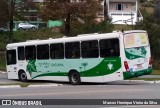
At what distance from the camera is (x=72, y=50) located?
97.5 feet

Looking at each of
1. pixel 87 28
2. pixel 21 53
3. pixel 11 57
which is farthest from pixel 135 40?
pixel 87 28

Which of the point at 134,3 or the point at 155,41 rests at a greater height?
the point at 134,3

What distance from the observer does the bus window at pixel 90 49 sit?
28156 mm

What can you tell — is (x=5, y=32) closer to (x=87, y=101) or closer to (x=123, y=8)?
(x=123, y=8)

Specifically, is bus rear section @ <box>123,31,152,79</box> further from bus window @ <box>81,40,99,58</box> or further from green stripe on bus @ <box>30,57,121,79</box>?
bus window @ <box>81,40,99,58</box>

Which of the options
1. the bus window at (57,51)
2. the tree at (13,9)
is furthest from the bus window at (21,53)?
the tree at (13,9)

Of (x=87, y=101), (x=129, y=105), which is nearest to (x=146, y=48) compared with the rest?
(x=87, y=101)

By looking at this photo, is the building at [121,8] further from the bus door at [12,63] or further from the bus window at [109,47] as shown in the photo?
the bus window at [109,47]

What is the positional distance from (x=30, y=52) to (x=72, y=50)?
160 inches

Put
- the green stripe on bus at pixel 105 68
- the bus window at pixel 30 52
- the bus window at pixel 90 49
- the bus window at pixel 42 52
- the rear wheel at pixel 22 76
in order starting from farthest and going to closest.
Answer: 1. the rear wheel at pixel 22 76
2. the bus window at pixel 30 52
3. the bus window at pixel 42 52
4. the bus window at pixel 90 49
5. the green stripe on bus at pixel 105 68

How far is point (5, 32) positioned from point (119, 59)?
4001cm

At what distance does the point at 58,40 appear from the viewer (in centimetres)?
3042

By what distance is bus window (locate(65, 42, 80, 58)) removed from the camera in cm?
2925

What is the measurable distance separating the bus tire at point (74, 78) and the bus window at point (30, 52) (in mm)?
3488
